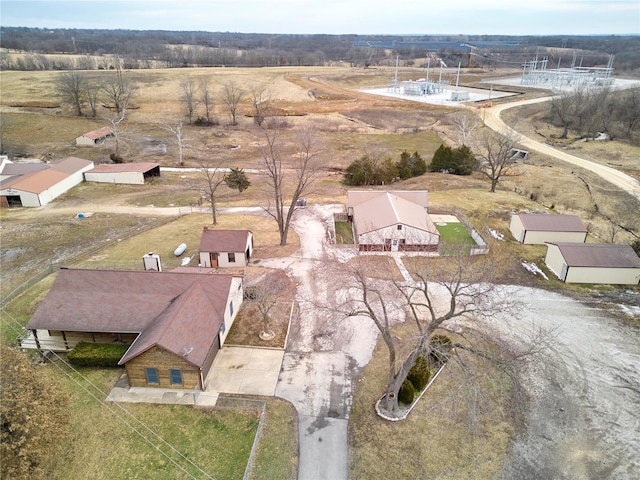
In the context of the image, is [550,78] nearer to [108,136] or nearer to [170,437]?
[108,136]

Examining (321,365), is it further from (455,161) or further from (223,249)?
(455,161)

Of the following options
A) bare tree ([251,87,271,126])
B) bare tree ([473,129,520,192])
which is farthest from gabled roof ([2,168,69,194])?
bare tree ([473,129,520,192])

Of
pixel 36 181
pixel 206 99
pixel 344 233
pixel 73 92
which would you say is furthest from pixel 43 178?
pixel 73 92

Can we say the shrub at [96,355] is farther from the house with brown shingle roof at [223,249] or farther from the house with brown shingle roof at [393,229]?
the house with brown shingle roof at [393,229]

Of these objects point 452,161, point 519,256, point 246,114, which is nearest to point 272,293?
point 519,256

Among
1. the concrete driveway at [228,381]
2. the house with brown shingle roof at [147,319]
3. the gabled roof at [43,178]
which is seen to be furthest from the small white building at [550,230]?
the gabled roof at [43,178]

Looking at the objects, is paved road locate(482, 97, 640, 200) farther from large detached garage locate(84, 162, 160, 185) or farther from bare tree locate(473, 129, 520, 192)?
large detached garage locate(84, 162, 160, 185)
